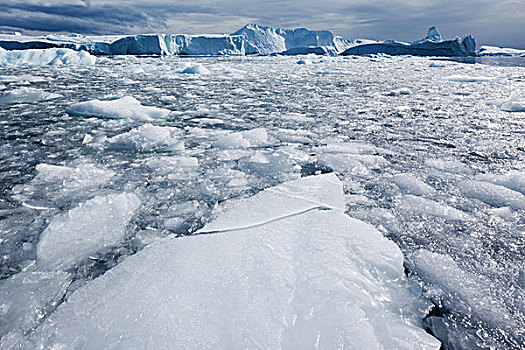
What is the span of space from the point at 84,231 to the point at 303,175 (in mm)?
1373

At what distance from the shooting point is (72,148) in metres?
2.61

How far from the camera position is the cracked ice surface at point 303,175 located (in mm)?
1132

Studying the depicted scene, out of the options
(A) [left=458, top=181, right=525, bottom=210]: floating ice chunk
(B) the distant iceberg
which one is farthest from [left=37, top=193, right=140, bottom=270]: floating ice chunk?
(B) the distant iceberg

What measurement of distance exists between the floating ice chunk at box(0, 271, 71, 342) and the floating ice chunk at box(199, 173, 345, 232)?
60 centimetres

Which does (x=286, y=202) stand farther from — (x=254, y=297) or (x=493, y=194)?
(x=493, y=194)

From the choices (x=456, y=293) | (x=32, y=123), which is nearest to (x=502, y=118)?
(x=456, y=293)

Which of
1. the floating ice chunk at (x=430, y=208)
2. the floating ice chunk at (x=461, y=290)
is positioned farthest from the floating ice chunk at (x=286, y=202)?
the floating ice chunk at (x=461, y=290)

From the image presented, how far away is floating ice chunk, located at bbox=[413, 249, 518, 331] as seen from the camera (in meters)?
1.01

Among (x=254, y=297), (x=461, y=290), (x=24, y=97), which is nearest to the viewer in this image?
(x=254, y=297)

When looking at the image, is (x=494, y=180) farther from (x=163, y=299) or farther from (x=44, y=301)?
(x=44, y=301)

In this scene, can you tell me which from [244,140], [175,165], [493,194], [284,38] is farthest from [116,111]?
[284,38]

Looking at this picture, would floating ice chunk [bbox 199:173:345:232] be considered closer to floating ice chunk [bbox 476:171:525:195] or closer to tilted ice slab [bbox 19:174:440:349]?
tilted ice slab [bbox 19:174:440:349]

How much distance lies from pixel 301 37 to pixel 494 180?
247 ft

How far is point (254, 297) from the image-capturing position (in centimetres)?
101
